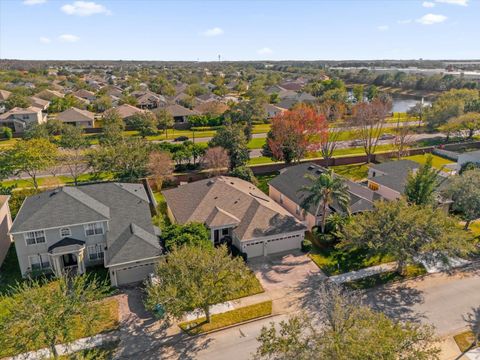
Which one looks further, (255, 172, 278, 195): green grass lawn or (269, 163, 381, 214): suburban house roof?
(255, 172, 278, 195): green grass lawn

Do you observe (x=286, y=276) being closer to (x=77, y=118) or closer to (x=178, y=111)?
(x=178, y=111)

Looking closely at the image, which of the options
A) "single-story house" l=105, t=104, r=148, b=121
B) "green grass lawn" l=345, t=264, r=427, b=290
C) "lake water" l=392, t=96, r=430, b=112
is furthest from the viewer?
"lake water" l=392, t=96, r=430, b=112

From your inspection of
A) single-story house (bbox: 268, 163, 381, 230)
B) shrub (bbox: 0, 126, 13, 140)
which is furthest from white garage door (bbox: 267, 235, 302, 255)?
shrub (bbox: 0, 126, 13, 140)

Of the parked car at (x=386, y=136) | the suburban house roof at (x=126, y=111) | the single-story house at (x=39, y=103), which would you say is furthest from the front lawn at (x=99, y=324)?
the single-story house at (x=39, y=103)

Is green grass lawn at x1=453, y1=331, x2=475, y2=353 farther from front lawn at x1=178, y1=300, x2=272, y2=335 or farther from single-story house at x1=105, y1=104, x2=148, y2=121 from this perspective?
single-story house at x1=105, y1=104, x2=148, y2=121

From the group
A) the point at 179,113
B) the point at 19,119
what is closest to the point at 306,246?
the point at 179,113

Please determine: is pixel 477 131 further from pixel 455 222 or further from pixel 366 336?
pixel 366 336

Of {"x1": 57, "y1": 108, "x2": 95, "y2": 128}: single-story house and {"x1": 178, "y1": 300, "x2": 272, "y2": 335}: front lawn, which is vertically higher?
{"x1": 57, "y1": 108, "x2": 95, "y2": 128}: single-story house
